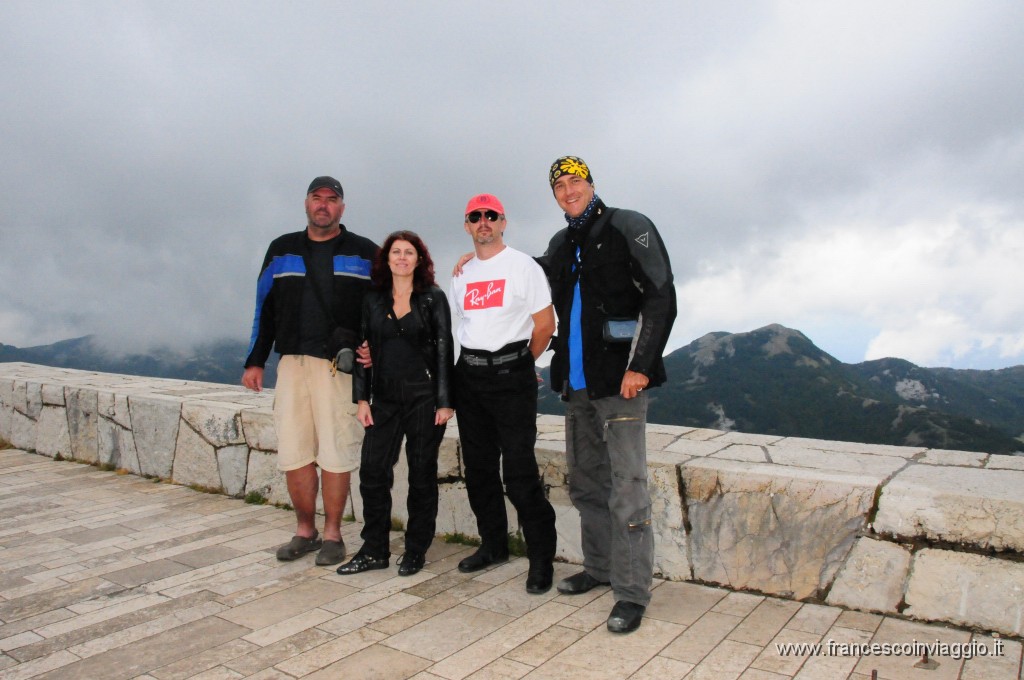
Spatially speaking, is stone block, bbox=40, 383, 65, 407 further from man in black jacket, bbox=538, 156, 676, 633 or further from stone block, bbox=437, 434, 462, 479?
man in black jacket, bbox=538, 156, 676, 633

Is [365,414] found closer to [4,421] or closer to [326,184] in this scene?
[326,184]

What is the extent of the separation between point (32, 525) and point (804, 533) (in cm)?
544

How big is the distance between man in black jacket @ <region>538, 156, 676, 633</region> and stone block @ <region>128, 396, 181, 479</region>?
4626mm

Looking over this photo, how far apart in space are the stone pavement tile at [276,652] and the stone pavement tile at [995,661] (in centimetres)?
258

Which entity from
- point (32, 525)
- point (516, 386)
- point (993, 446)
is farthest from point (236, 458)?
point (993, 446)

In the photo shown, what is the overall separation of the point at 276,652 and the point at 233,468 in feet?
11.0

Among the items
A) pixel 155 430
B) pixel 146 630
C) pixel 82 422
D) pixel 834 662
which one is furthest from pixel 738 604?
pixel 82 422

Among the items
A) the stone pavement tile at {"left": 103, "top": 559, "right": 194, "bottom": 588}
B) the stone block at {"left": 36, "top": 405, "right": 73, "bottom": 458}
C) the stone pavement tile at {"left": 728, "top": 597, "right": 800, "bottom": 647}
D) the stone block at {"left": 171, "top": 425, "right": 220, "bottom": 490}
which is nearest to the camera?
the stone pavement tile at {"left": 728, "top": 597, "right": 800, "bottom": 647}

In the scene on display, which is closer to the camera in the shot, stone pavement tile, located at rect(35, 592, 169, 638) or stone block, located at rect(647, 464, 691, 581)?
stone pavement tile, located at rect(35, 592, 169, 638)

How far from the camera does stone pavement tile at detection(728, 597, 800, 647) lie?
292cm

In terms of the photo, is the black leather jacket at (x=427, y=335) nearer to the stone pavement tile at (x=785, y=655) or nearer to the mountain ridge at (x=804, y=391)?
the stone pavement tile at (x=785, y=655)

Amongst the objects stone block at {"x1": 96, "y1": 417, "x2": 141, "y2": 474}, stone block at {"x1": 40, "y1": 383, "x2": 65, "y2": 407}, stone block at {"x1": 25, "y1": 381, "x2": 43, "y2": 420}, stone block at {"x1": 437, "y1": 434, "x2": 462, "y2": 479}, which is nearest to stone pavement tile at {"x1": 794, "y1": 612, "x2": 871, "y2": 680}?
stone block at {"x1": 437, "y1": 434, "x2": 462, "y2": 479}

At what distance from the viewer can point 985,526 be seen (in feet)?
9.57

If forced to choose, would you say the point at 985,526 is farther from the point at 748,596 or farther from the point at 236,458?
the point at 236,458
